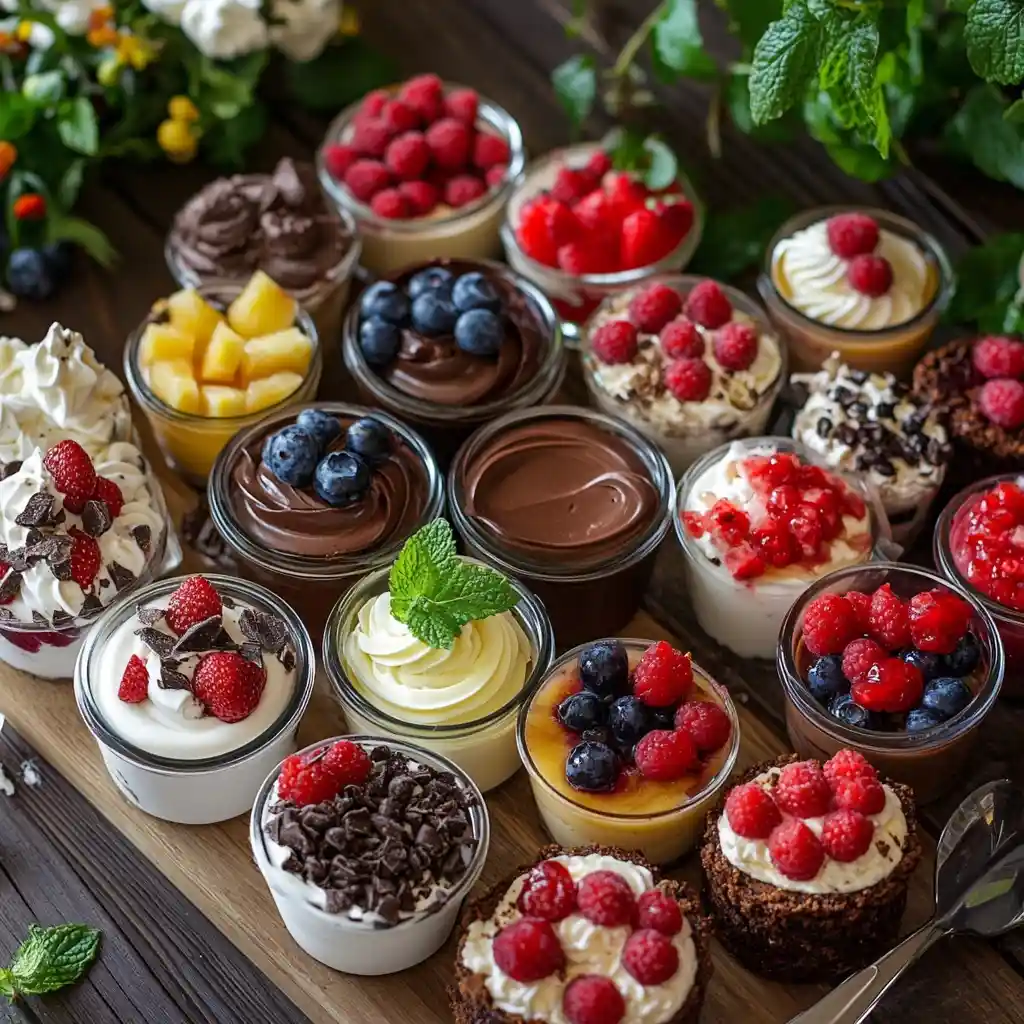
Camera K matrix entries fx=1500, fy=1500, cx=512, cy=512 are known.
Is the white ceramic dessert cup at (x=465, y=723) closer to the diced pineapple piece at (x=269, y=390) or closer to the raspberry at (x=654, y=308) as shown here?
the diced pineapple piece at (x=269, y=390)

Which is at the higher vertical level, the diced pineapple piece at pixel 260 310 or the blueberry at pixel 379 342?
the diced pineapple piece at pixel 260 310

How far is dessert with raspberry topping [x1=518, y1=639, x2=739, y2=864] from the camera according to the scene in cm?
252

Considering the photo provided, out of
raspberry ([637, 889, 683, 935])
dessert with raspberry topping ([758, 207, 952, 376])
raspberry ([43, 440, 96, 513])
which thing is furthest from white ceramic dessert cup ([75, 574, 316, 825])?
dessert with raspberry topping ([758, 207, 952, 376])

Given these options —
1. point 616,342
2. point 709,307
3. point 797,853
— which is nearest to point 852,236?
point 709,307

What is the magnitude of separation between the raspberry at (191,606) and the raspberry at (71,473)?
0.26 metres

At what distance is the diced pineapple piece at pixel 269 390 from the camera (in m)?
3.06

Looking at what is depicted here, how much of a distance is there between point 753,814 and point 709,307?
3.87 ft

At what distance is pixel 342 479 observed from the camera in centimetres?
282

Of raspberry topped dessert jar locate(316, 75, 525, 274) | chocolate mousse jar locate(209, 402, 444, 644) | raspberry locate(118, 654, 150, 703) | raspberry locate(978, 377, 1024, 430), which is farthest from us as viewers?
raspberry topped dessert jar locate(316, 75, 525, 274)

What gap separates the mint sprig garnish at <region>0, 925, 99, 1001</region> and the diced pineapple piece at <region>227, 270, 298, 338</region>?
1.24 m

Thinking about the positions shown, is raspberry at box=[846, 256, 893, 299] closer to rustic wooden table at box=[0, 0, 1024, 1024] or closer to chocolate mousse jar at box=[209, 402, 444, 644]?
rustic wooden table at box=[0, 0, 1024, 1024]

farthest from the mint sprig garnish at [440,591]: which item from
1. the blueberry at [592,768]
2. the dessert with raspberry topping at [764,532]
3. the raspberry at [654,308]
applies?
the raspberry at [654,308]

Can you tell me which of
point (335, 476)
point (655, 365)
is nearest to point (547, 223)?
point (655, 365)

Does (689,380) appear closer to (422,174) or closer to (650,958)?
(422,174)
